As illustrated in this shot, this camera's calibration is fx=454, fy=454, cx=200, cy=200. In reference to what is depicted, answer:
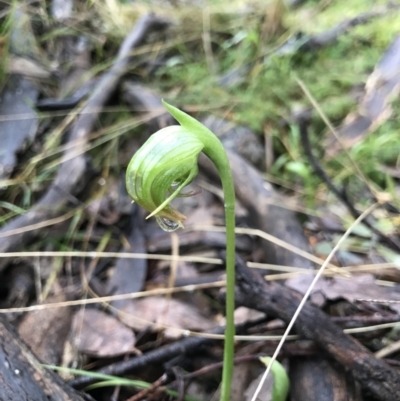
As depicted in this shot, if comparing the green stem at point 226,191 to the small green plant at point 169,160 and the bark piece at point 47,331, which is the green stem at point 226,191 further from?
the bark piece at point 47,331

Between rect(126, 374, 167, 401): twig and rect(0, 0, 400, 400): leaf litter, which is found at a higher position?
rect(0, 0, 400, 400): leaf litter

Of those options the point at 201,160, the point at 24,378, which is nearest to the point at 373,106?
the point at 201,160

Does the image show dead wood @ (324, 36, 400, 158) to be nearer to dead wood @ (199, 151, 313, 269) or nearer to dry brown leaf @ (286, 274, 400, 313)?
dead wood @ (199, 151, 313, 269)

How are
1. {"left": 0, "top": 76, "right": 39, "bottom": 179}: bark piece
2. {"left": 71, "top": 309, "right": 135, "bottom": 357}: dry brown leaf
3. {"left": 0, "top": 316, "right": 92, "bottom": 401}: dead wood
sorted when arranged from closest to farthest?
1. {"left": 0, "top": 316, "right": 92, "bottom": 401}: dead wood
2. {"left": 71, "top": 309, "right": 135, "bottom": 357}: dry brown leaf
3. {"left": 0, "top": 76, "right": 39, "bottom": 179}: bark piece

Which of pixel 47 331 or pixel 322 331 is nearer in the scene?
pixel 322 331

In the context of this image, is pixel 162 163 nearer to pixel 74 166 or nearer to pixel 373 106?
pixel 74 166

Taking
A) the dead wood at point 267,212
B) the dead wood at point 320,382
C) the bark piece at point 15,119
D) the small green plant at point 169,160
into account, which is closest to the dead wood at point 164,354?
the dead wood at point 320,382

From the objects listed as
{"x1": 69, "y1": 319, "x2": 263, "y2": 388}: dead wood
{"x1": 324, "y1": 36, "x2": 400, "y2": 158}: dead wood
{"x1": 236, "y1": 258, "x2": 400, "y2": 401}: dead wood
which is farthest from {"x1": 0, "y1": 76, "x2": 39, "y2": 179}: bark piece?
{"x1": 324, "y1": 36, "x2": 400, "y2": 158}: dead wood
